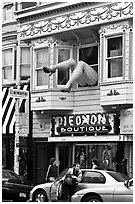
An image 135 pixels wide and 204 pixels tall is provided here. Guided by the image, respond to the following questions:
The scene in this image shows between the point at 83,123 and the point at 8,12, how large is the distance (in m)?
9.29

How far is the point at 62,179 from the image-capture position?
19.1m

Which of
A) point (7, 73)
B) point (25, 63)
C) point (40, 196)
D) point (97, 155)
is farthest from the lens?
point (7, 73)

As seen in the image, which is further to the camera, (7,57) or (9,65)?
(7,57)

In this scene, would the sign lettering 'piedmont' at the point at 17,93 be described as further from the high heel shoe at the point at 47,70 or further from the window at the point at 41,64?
the window at the point at 41,64

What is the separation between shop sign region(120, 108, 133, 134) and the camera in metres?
23.7

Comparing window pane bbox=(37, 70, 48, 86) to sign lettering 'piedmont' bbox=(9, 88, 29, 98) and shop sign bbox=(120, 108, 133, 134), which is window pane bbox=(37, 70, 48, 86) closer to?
sign lettering 'piedmont' bbox=(9, 88, 29, 98)

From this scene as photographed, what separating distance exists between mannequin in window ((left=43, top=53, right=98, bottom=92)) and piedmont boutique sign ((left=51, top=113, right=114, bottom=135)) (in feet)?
4.82

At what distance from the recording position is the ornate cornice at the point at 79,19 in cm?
2383

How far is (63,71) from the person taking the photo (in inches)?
1065

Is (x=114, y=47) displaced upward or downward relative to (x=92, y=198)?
upward

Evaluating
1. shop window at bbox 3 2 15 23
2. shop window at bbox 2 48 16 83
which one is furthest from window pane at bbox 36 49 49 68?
shop window at bbox 3 2 15 23

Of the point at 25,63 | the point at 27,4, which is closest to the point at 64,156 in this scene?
the point at 25,63

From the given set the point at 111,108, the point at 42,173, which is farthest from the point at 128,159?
the point at 42,173

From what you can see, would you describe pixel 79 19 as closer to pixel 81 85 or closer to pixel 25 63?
pixel 81 85
